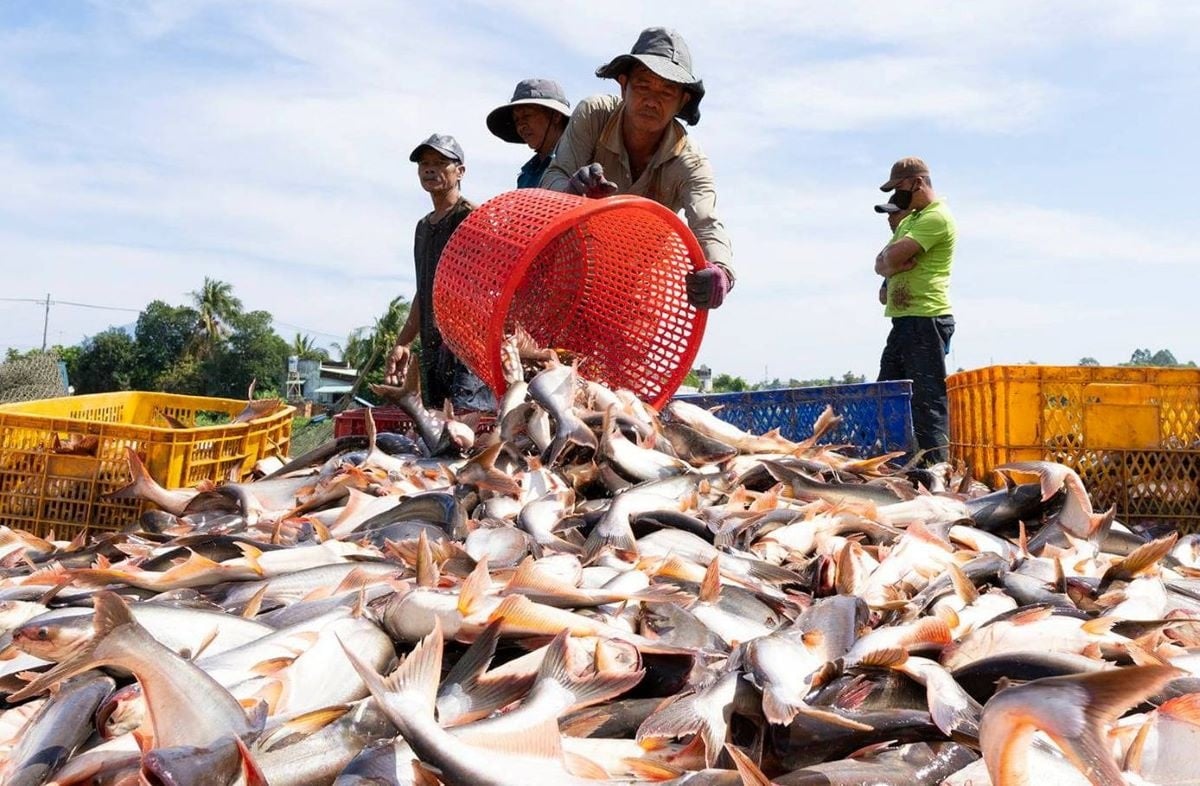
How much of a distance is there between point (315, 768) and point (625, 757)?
0.50 metres

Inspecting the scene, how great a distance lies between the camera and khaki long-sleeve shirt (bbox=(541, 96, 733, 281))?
4738mm

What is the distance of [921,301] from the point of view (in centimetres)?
592

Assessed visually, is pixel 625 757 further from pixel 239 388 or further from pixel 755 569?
pixel 239 388

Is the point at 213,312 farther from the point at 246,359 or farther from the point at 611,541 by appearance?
the point at 611,541

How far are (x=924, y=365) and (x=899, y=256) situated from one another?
663 millimetres

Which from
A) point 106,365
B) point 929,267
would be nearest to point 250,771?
point 929,267

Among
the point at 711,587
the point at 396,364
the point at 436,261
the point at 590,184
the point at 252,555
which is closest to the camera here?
the point at 711,587

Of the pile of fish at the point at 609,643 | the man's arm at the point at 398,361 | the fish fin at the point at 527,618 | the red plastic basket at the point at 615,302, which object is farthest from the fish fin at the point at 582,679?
the man's arm at the point at 398,361

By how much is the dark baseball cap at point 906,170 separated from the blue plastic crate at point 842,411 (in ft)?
6.39

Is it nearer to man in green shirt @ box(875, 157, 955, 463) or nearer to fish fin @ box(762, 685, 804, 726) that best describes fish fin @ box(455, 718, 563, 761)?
fish fin @ box(762, 685, 804, 726)

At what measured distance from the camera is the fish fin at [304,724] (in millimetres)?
1631

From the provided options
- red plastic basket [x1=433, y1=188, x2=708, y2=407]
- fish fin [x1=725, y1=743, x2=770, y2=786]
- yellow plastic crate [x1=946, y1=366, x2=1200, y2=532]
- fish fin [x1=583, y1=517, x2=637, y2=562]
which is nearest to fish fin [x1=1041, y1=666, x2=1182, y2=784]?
fish fin [x1=725, y1=743, x2=770, y2=786]

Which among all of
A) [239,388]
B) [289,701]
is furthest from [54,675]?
[239,388]

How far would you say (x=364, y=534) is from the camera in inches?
117
